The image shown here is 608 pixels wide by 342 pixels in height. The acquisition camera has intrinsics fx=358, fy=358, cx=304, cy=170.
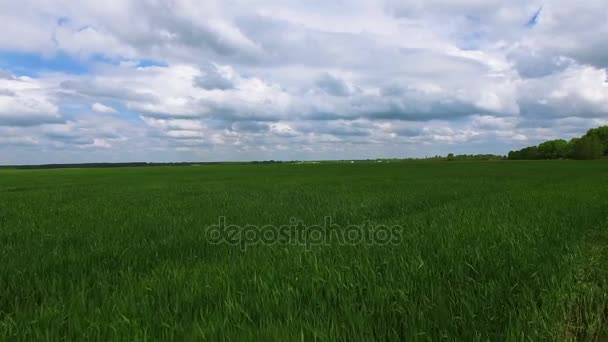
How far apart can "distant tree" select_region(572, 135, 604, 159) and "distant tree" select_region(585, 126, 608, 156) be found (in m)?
6.82

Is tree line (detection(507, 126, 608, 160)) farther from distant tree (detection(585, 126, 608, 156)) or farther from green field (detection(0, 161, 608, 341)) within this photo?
green field (detection(0, 161, 608, 341))

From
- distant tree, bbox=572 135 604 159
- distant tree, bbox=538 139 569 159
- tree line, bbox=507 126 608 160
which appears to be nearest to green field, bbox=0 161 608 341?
distant tree, bbox=572 135 604 159

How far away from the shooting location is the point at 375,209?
13516 millimetres

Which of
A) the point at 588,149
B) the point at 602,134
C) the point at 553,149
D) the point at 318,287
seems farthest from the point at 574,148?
the point at 318,287

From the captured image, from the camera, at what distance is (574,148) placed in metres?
125

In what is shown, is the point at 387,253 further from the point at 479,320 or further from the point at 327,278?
the point at 479,320

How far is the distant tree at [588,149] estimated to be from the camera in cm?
11988

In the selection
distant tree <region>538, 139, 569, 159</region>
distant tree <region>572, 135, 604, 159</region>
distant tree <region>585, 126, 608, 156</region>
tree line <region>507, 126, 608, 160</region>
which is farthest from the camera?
distant tree <region>538, 139, 569, 159</region>

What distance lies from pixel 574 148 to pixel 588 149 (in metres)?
4.97

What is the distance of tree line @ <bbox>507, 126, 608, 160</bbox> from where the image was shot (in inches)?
4744

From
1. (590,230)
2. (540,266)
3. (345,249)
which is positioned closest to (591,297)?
(540,266)

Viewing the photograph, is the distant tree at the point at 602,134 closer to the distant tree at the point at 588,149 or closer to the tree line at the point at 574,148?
the tree line at the point at 574,148

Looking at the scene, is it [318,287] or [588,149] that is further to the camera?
[588,149]

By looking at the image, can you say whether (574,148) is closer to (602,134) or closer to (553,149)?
(602,134)
